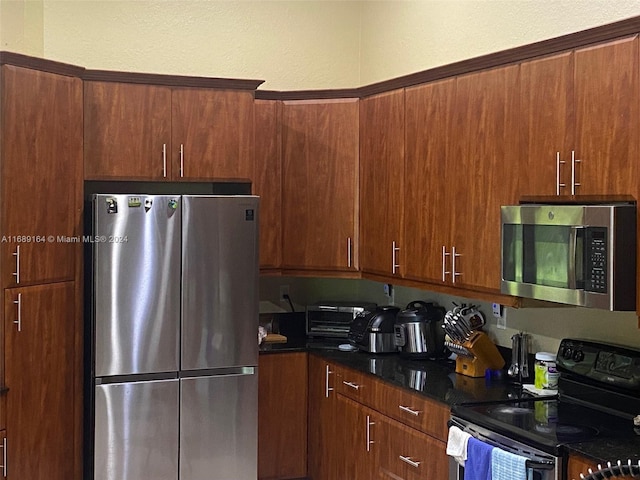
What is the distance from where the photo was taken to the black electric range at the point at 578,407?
2.99 m

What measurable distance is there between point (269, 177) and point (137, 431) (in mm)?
1568

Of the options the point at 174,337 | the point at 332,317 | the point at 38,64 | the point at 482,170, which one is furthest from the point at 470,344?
the point at 38,64

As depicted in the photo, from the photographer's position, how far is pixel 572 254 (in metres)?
3.08

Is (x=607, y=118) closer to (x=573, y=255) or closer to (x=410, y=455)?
(x=573, y=255)

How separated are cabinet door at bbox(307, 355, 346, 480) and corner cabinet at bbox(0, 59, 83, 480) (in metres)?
1.24

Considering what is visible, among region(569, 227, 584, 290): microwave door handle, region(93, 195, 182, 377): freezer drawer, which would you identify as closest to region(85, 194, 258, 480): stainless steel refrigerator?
region(93, 195, 182, 377): freezer drawer

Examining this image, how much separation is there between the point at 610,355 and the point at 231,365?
203 cm

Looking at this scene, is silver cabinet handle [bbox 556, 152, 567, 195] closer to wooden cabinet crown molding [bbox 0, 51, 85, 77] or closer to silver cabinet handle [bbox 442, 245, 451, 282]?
silver cabinet handle [bbox 442, 245, 451, 282]

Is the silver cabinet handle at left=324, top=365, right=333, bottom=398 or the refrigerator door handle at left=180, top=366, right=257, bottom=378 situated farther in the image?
the silver cabinet handle at left=324, top=365, right=333, bottom=398

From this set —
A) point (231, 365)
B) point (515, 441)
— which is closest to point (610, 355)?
point (515, 441)

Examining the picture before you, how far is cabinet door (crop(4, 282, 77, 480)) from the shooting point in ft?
13.0

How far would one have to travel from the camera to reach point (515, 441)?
119 inches

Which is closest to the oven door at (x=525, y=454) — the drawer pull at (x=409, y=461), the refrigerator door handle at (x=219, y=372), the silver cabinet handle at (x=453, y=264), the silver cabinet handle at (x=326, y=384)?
the drawer pull at (x=409, y=461)

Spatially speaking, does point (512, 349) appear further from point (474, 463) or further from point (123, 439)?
point (123, 439)
